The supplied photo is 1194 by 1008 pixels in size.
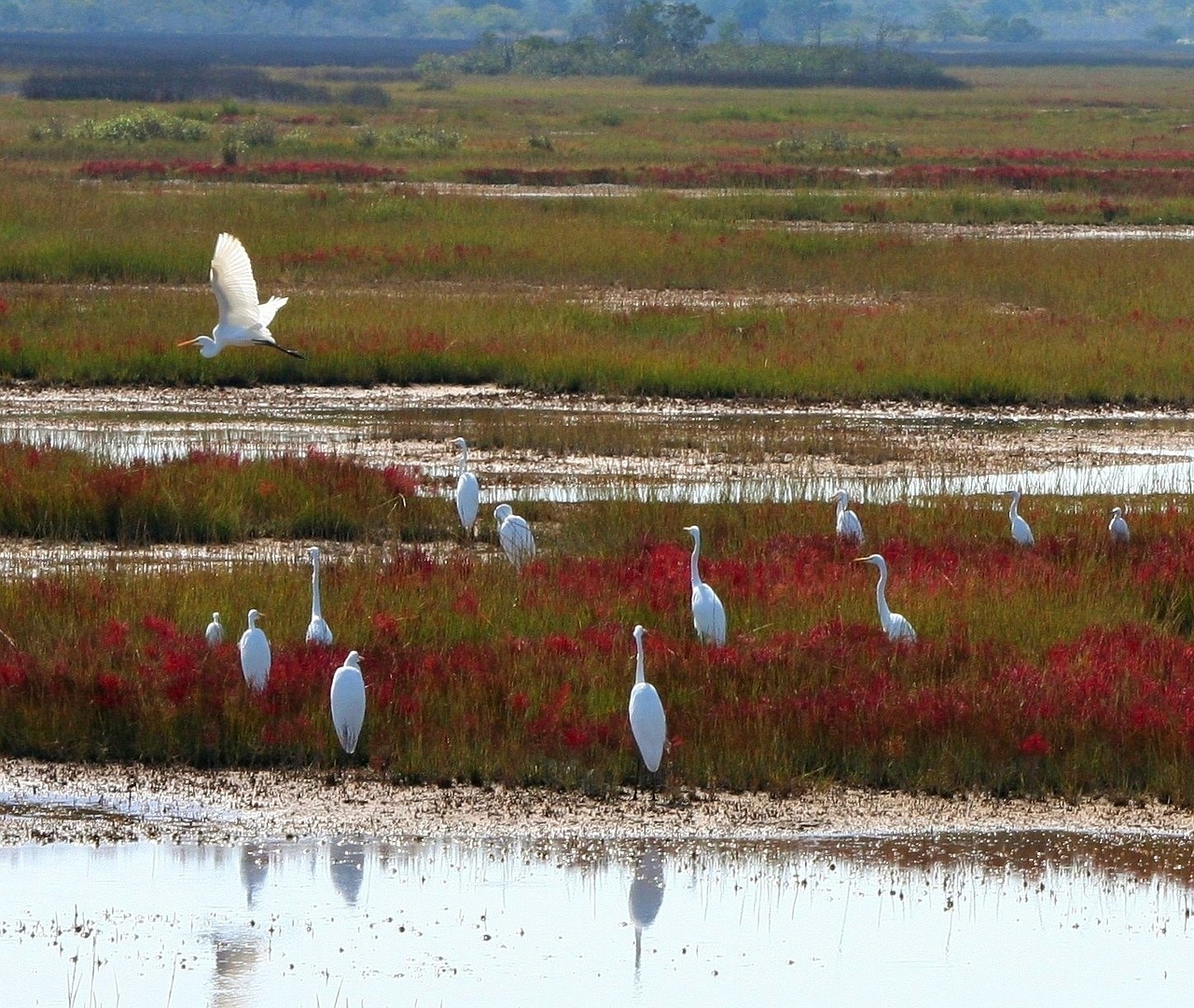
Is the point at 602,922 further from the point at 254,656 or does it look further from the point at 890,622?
the point at 890,622

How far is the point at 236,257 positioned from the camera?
1459 centimetres

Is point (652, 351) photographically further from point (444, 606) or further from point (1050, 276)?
point (444, 606)

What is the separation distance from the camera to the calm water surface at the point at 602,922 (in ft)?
20.5

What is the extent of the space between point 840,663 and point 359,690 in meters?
2.26

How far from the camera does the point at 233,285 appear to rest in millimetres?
14562

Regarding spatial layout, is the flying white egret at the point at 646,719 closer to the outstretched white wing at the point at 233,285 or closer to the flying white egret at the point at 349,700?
the flying white egret at the point at 349,700

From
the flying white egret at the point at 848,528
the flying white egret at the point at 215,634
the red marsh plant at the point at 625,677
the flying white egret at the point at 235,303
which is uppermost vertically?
the flying white egret at the point at 235,303

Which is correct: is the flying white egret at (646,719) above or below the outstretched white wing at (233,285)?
below

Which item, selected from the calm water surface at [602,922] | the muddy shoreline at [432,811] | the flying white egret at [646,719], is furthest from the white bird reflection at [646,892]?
the flying white egret at [646,719]

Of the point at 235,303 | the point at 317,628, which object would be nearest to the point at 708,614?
the point at 317,628

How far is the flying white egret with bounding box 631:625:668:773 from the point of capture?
24.6 ft

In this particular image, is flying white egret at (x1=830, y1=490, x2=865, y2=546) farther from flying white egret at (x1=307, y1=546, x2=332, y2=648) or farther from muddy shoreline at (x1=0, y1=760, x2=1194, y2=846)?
flying white egret at (x1=307, y1=546, x2=332, y2=648)

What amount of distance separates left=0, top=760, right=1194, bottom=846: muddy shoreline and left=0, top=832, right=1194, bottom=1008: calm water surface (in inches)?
5.7

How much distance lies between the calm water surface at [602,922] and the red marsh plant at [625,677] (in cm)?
64
